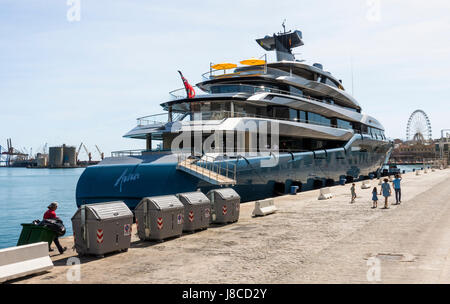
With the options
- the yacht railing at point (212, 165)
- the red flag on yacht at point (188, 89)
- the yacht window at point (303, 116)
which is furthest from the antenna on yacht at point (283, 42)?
the yacht railing at point (212, 165)

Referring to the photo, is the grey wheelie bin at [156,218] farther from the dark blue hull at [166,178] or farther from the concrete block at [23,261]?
the dark blue hull at [166,178]

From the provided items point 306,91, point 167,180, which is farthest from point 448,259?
point 306,91

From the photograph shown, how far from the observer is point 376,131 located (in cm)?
4841

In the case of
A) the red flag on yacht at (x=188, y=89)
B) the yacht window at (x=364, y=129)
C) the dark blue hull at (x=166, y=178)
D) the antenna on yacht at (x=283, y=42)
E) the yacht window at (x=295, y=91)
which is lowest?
the dark blue hull at (x=166, y=178)

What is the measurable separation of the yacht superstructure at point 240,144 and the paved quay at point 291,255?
18.2 feet

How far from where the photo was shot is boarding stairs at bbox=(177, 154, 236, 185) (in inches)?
732

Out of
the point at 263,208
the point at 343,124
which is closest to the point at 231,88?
the point at 263,208

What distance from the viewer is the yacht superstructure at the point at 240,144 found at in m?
19.4

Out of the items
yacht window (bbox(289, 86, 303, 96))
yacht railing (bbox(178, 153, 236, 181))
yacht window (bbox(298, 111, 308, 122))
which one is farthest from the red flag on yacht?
yacht window (bbox(298, 111, 308, 122))

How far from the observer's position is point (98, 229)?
9.38 metres
